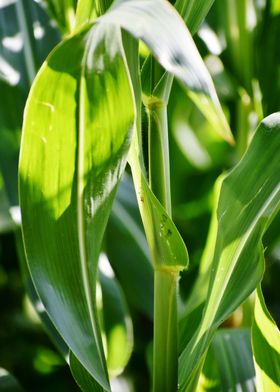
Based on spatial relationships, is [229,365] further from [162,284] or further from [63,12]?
[63,12]

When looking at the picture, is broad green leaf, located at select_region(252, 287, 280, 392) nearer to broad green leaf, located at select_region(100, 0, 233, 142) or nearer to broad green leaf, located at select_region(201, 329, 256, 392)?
broad green leaf, located at select_region(201, 329, 256, 392)

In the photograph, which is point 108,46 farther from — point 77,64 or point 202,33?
point 202,33

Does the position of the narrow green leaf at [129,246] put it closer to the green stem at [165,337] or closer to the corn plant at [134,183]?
the corn plant at [134,183]

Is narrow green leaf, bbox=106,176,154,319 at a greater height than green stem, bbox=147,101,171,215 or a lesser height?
lesser

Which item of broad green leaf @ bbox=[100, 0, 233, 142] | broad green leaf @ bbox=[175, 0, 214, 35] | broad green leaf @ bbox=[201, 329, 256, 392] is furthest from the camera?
broad green leaf @ bbox=[201, 329, 256, 392]

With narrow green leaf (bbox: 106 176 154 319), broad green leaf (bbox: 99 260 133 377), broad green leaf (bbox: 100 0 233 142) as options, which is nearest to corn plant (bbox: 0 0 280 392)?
broad green leaf (bbox: 100 0 233 142)

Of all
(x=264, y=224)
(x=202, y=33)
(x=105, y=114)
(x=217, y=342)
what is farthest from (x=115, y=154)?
(x=202, y=33)

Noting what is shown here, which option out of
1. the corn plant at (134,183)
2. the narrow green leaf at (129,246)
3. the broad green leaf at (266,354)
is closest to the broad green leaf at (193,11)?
the corn plant at (134,183)
